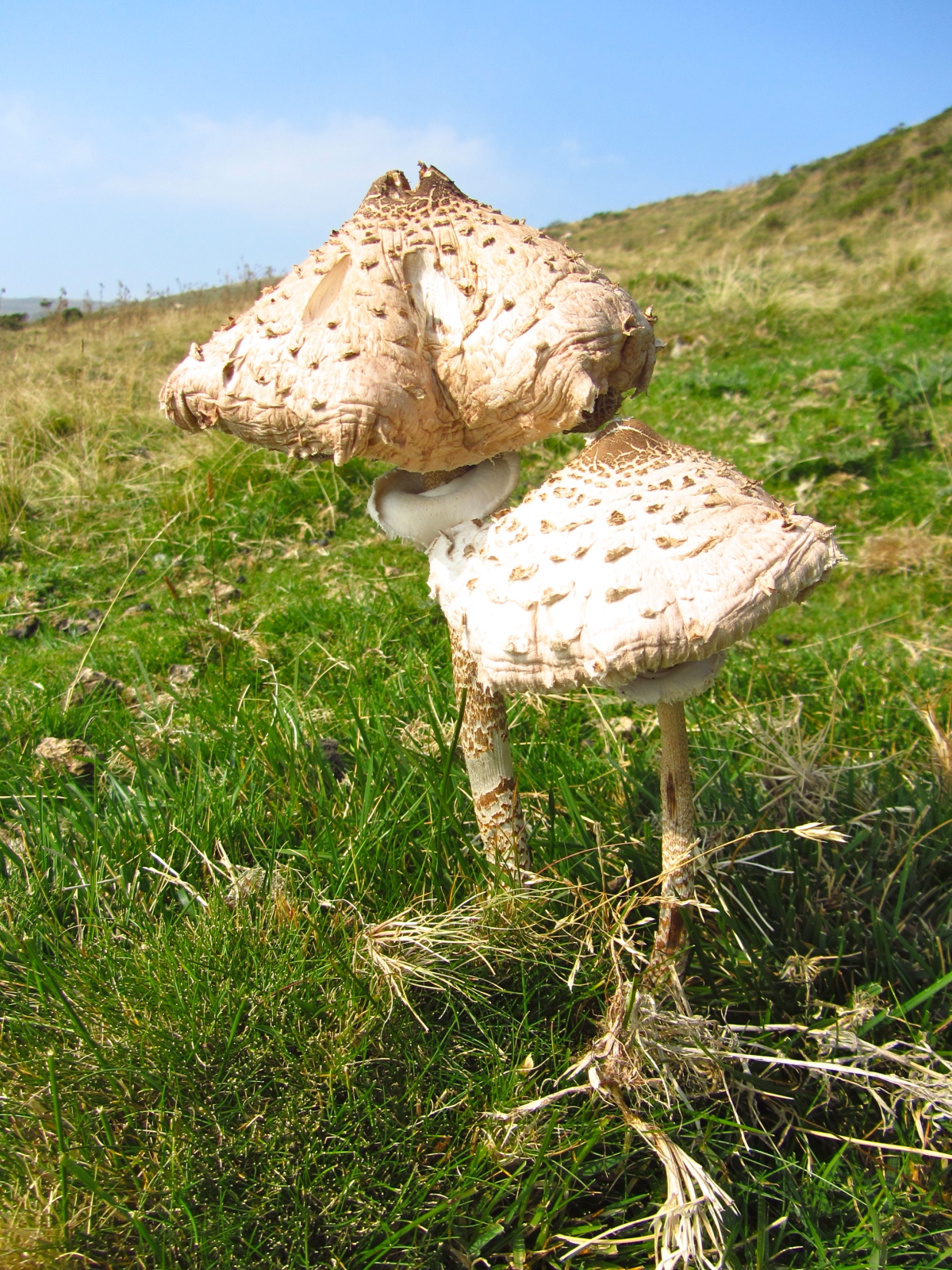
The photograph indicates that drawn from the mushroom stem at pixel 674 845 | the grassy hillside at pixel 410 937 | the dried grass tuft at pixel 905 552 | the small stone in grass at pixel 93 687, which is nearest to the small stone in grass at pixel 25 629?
the grassy hillside at pixel 410 937

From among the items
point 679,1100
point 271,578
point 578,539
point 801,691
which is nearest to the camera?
point 578,539

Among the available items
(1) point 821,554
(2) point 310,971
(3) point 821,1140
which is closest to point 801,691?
(3) point 821,1140

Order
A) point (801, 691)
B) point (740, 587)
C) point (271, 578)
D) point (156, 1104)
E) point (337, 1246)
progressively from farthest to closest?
point (271, 578), point (801, 691), point (156, 1104), point (337, 1246), point (740, 587)

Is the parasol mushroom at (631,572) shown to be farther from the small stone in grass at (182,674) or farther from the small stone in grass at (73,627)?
the small stone in grass at (73,627)

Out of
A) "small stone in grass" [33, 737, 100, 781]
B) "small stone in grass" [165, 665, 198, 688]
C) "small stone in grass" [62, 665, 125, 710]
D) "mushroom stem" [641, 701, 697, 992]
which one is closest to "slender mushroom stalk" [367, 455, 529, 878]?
"mushroom stem" [641, 701, 697, 992]

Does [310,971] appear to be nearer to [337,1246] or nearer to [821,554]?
[337,1246]

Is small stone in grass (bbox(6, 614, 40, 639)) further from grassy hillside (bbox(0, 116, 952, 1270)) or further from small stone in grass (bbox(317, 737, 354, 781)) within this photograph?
small stone in grass (bbox(317, 737, 354, 781))

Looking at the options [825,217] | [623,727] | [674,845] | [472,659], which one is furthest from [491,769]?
A: [825,217]
